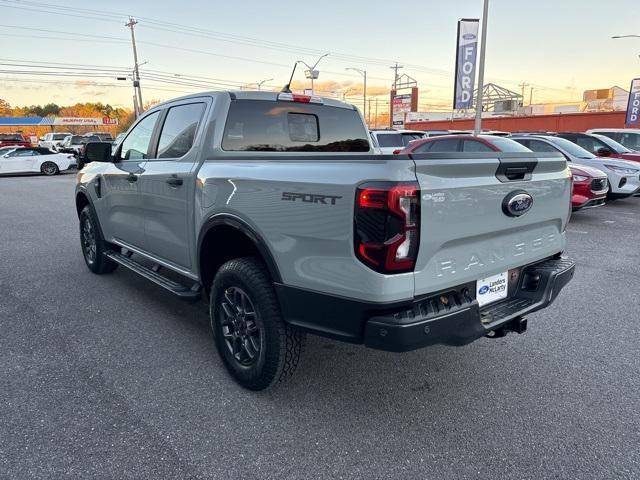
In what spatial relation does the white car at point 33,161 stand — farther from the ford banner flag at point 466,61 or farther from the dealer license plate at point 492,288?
the dealer license plate at point 492,288

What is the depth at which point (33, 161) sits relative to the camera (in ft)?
70.4

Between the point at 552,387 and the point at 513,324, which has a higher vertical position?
the point at 513,324

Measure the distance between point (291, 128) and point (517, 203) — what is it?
189 cm

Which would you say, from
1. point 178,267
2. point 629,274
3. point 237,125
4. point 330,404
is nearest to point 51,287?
point 178,267

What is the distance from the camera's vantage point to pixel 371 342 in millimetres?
2277

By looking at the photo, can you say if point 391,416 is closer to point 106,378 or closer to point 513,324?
point 513,324

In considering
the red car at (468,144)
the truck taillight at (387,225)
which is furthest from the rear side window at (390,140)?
the truck taillight at (387,225)

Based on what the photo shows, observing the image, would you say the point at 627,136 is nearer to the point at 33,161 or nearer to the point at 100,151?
the point at 100,151

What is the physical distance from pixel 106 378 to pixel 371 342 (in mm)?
1963

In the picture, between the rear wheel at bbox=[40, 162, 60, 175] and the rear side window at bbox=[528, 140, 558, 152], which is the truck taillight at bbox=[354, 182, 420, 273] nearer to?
the rear side window at bbox=[528, 140, 558, 152]

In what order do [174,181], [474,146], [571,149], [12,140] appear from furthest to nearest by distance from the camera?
[12,140]
[571,149]
[474,146]
[174,181]

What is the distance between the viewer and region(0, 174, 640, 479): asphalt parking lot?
2352 millimetres

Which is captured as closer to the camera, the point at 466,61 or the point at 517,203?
the point at 517,203

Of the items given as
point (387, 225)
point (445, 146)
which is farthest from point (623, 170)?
point (387, 225)
